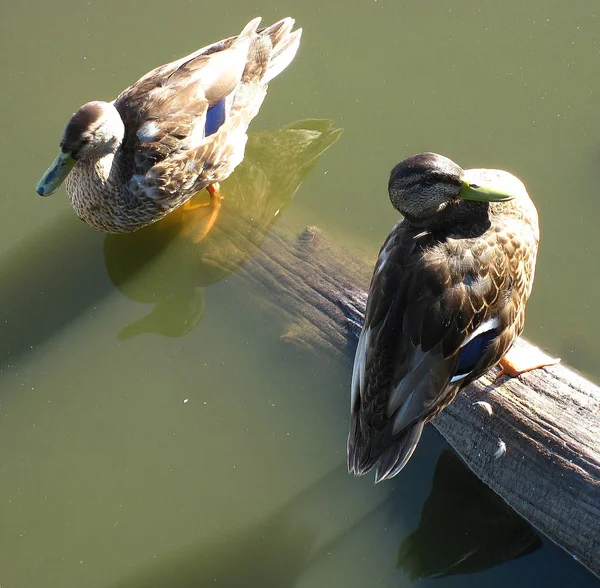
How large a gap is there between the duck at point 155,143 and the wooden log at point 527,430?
49.2 inches

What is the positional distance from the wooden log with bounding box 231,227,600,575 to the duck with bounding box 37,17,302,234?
1249 millimetres

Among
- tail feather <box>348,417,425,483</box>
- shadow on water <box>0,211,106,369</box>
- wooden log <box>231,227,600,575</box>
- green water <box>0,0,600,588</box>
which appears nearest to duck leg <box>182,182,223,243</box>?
green water <box>0,0,600,588</box>

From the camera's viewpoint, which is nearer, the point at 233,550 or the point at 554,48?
the point at 233,550

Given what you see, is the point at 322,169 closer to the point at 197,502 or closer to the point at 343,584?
the point at 197,502

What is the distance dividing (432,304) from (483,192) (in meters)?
0.57

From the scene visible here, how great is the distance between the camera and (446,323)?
3.30m

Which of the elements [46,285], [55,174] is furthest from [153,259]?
[55,174]

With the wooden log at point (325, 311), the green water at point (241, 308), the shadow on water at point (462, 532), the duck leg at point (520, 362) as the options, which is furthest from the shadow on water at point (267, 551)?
the duck leg at point (520, 362)

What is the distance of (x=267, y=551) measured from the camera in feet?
13.1

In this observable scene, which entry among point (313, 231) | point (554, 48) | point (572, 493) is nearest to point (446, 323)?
point (572, 493)

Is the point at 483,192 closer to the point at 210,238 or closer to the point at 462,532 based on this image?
the point at 462,532

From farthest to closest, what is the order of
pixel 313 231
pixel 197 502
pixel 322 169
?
pixel 322 169 < pixel 313 231 < pixel 197 502

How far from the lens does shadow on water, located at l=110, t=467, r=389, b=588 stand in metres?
3.91

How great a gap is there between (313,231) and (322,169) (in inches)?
36.3
